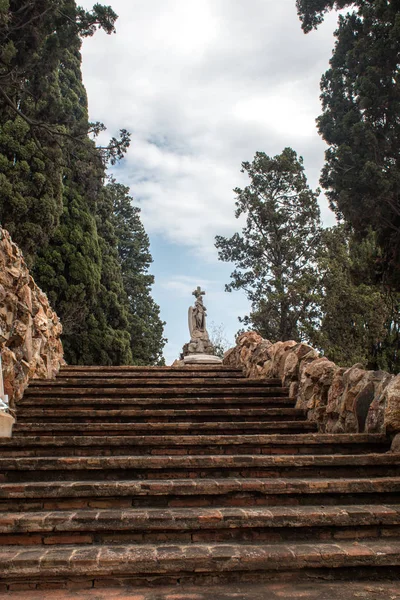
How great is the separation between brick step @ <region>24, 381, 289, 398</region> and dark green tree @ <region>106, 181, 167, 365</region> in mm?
14845

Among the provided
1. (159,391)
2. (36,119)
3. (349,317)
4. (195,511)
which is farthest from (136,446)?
(349,317)

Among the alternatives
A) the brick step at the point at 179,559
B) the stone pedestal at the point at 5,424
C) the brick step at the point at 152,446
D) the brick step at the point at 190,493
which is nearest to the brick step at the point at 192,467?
the brick step at the point at 190,493

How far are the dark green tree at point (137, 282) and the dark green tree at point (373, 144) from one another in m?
12.7

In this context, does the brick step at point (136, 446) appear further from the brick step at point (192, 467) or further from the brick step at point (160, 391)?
the brick step at point (160, 391)

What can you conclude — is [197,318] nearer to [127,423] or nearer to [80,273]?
[80,273]

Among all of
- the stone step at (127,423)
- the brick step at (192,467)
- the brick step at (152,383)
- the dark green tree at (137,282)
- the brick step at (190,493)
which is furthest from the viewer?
the dark green tree at (137,282)

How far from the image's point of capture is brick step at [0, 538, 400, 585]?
2.44 metres

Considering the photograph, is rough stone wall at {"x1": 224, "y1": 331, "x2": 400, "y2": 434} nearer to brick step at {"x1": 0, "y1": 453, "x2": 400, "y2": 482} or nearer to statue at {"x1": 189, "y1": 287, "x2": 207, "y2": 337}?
brick step at {"x1": 0, "y1": 453, "x2": 400, "y2": 482}

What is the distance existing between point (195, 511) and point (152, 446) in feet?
3.62

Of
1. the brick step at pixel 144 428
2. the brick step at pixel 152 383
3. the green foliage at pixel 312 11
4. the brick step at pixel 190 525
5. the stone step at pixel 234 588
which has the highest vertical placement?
the green foliage at pixel 312 11

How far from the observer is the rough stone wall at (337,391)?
13.4ft

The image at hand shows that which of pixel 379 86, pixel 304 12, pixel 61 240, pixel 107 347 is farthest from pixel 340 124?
pixel 107 347

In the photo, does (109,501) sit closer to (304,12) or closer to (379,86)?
(379,86)

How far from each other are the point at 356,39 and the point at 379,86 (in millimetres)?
1846
